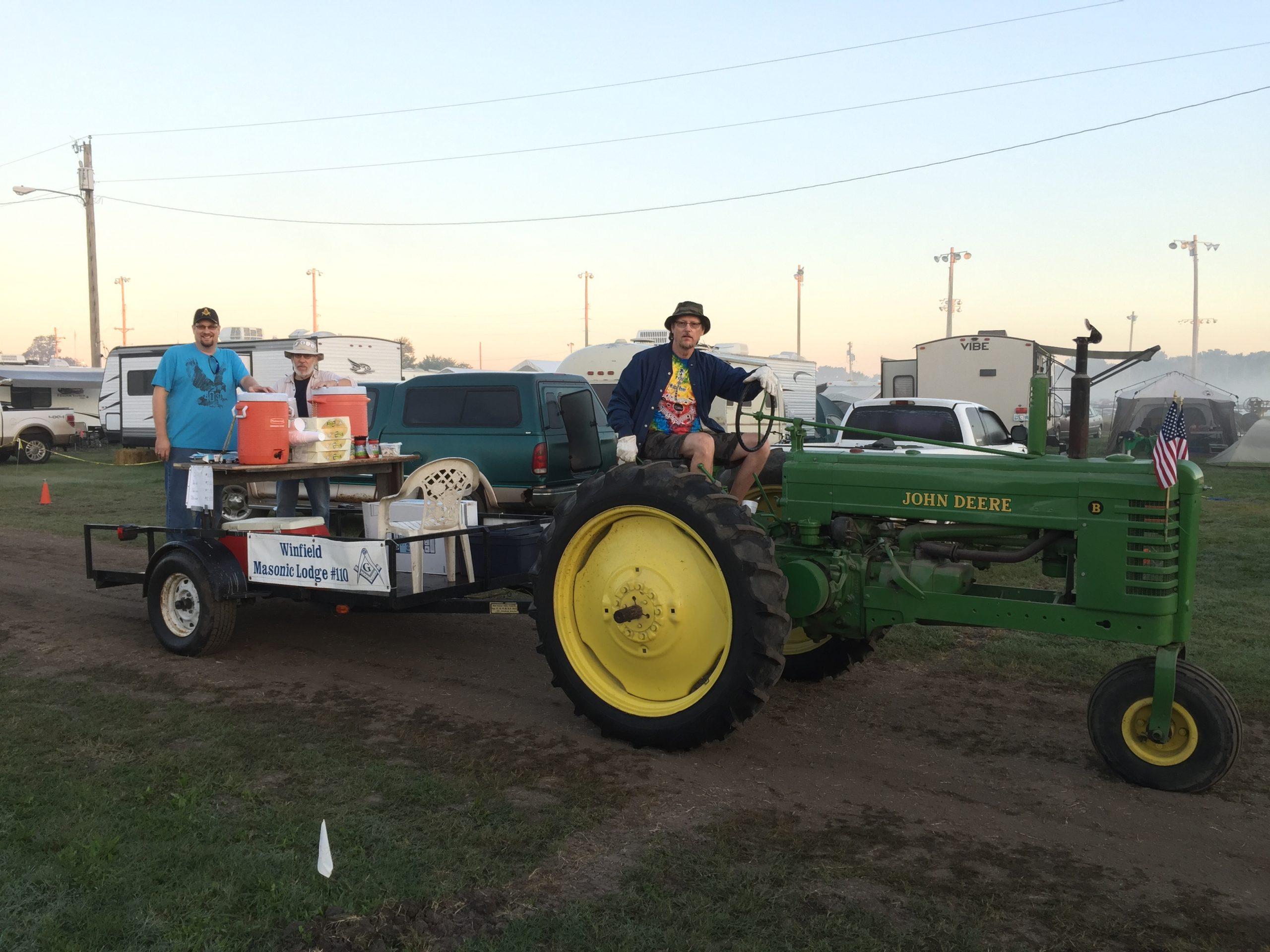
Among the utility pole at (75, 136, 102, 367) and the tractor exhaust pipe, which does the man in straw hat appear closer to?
the tractor exhaust pipe

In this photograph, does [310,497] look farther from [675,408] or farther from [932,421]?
[932,421]

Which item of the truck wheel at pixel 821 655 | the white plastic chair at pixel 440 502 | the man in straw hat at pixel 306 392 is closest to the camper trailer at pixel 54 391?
the man in straw hat at pixel 306 392

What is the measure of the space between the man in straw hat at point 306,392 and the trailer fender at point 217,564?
0.65 m

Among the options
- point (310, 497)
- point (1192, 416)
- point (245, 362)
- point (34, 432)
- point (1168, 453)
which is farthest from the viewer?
point (1192, 416)

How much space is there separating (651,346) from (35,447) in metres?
17.6

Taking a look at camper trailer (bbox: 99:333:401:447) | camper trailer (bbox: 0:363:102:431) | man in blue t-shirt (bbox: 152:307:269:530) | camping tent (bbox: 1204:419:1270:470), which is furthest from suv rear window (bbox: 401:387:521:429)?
camper trailer (bbox: 0:363:102:431)

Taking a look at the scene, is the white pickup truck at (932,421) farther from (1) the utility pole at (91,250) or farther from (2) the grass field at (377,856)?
(1) the utility pole at (91,250)

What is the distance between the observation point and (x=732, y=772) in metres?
4.64

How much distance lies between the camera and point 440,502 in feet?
21.3

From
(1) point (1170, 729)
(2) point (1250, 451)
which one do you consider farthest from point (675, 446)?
(2) point (1250, 451)

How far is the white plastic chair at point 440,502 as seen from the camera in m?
6.23

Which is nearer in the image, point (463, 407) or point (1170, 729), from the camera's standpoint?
point (1170, 729)

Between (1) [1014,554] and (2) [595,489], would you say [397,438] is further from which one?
(1) [1014,554]

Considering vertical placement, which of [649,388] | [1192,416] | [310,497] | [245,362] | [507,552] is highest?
[245,362]
